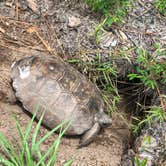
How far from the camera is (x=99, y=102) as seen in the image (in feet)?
8.38

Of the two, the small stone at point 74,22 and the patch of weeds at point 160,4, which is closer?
the patch of weeds at point 160,4

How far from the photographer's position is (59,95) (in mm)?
2467

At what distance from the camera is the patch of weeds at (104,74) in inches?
103

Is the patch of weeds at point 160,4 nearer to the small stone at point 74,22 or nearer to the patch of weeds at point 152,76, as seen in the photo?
the patch of weeds at point 152,76

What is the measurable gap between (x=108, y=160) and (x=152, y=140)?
30 centimetres

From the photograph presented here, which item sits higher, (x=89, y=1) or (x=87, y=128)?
(x=89, y=1)

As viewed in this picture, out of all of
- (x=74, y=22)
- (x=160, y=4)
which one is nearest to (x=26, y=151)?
(x=74, y=22)

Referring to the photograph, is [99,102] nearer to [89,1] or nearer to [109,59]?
[109,59]

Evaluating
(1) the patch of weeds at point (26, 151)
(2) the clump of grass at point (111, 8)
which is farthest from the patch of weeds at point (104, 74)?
(1) the patch of weeds at point (26, 151)

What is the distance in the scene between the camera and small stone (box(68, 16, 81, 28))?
2713 mm

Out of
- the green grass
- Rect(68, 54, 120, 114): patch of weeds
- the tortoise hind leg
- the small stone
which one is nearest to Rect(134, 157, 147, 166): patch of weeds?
the tortoise hind leg

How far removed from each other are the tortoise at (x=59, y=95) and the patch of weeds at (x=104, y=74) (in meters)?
0.11

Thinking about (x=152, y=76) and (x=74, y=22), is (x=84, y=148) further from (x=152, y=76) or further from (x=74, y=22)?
(x=74, y=22)

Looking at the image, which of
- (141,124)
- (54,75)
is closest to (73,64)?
(54,75)
